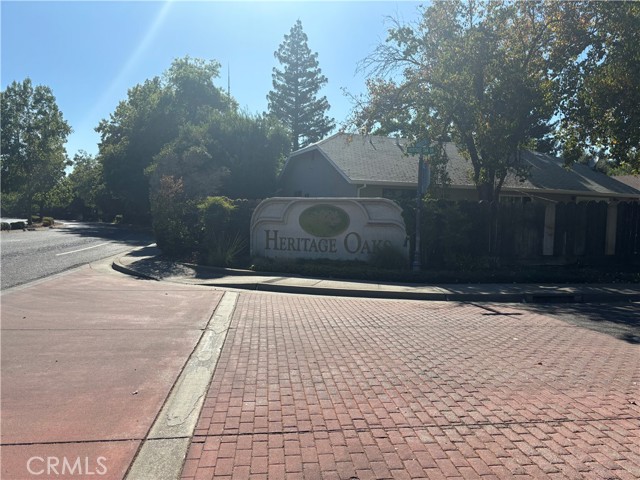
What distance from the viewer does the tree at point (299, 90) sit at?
53.7m

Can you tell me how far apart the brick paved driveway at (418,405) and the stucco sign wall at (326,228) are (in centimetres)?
743

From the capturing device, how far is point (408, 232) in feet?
50.4

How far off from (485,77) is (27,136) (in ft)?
141

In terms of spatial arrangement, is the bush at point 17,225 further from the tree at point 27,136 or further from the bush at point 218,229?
the bush at point 218,229

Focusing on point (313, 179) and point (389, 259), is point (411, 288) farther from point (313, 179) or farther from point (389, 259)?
point (313, 179)

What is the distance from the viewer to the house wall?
2259cm

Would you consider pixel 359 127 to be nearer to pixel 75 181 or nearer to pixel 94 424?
pixel 94 424

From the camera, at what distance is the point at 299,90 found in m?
53.8

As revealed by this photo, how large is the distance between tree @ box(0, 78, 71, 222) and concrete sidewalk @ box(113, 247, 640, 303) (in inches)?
1480

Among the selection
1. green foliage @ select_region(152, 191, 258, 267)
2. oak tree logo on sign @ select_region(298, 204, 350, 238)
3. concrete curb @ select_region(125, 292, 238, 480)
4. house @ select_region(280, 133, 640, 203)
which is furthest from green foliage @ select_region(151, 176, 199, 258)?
concrete curb @ select_region(125, 292, 238, 480)

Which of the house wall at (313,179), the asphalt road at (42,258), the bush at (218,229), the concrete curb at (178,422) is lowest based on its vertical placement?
the concrete curb at (178,422)

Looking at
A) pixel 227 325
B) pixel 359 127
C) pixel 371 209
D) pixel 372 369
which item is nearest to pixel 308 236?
pixel 371 209

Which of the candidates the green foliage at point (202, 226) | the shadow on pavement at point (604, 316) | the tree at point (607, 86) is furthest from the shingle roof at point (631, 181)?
the green foliage at point (202, 226)

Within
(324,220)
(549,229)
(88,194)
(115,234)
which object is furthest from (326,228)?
(88,194)
